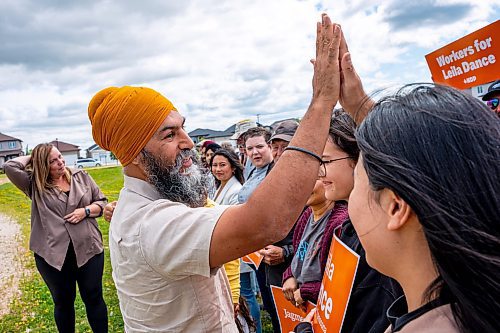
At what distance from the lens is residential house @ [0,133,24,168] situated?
73.8 m

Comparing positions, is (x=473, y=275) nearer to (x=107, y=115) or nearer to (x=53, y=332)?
(x=107, y=115)

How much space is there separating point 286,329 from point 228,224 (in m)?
1.82

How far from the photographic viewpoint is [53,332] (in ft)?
18.3

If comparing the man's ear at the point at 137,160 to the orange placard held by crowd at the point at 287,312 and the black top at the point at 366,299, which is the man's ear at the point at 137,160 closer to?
the black top at the point at 366,299

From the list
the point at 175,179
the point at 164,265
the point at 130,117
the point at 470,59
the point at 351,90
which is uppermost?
the point at 470,59

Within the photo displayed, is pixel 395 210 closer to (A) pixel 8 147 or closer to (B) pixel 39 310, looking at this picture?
(B) pixel 39 310

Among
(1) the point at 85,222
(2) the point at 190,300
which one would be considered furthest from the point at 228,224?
(1) the point at 85,222

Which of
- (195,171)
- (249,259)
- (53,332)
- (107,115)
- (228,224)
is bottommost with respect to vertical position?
(53,332)

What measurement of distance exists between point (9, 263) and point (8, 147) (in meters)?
76.3

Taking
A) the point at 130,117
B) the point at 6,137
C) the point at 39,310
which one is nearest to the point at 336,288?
the point at 130,117

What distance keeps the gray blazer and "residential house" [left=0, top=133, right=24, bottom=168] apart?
78.8 m

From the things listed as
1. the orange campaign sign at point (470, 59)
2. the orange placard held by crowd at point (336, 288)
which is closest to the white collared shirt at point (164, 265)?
the orange placard held by crowd at point (336, 288)

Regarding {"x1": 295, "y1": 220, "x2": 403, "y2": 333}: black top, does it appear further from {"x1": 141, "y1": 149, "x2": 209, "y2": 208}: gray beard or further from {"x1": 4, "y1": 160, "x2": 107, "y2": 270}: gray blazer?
{"x1": 4, "y1": 160, "x2": 107, "y2": 270}: gray blazer

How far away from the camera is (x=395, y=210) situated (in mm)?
978
